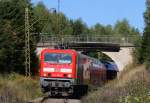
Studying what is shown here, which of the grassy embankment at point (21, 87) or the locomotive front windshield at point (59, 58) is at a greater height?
the locomotive front windshield at point (59, 58)

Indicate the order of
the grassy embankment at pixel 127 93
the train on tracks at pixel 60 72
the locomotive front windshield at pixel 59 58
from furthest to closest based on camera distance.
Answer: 1. the locomotive front windshield at pixel 59 58
2. the train on tracks at pixel 60 72
3. the grassy embankment at pixel 127 93

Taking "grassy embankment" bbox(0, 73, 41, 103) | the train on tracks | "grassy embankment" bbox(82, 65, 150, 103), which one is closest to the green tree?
"grassy embankment" bbox(0, 73, 41, 103)

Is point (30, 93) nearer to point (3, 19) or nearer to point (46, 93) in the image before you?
point (46, 93)

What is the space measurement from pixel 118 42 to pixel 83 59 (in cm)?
4211

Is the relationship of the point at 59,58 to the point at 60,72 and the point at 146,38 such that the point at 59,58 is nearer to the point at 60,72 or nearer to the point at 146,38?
the point at 60,72

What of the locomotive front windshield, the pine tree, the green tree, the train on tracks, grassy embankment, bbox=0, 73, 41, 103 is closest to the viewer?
grassy embankment, bbox=0, 73, 41, 103

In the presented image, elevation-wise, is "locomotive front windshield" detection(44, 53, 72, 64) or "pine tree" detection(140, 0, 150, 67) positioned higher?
"pine tree" detection(140, 0, 150, 67)

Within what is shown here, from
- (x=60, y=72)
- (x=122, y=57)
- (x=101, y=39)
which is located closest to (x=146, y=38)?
(x=60, y=72)

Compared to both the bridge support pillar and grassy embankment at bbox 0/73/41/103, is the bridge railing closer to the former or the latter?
the bridge support pillar

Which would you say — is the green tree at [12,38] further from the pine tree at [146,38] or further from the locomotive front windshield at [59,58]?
the locomotive front windshield at [59,58]

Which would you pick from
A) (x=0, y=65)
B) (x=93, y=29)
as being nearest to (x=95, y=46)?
(x=0, y=65)

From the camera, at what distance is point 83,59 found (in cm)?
3738

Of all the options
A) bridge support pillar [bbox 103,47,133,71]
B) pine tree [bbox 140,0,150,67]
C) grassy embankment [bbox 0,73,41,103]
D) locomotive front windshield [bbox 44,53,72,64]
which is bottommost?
grassy embankment [bbox 0,73,41,103]

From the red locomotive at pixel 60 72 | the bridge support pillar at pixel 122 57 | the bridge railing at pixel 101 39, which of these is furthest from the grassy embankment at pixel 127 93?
the bridge support pillar at pixel 122 57
